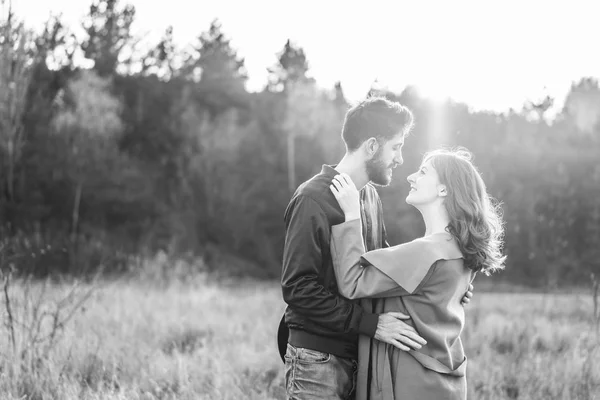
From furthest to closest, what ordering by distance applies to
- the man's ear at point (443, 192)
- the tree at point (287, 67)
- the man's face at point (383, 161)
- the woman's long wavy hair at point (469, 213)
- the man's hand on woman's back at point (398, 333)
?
the tree at point (287, 67), the man's face at point (383, 161), the man's ear at point (443, 192), the woman's long wavy hair at point (469, 213), the man's hand on woman's back at point (398, 333)

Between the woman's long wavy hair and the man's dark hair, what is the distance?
27 cm

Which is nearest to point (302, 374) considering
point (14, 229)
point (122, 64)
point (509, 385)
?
point (509, 385)

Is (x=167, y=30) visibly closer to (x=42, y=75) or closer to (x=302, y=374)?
(x=42, y=75)

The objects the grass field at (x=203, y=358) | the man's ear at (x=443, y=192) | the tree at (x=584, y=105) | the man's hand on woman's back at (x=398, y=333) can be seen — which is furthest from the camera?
the tree at (x=584, y=105)

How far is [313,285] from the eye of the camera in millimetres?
2949

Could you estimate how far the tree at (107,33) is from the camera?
37.8 meters

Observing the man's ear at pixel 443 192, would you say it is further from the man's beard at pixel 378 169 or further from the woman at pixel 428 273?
the man's beard at pixel 378 169

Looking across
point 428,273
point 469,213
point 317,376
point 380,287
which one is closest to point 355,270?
point 380,287

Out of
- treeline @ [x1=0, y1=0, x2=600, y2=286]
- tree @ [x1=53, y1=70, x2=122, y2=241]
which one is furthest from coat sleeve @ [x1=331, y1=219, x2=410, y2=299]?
tree @ [x1=53, y1=70, x2=122, y2=241]

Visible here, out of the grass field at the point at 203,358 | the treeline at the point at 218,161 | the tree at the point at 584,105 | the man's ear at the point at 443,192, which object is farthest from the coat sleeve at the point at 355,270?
the tree at the point at 584,105

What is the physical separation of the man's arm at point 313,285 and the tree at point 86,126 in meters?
26.9

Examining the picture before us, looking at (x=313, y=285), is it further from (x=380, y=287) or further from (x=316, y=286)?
(x=380, y=287)

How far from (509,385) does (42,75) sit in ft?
107

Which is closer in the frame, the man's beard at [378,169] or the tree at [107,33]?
the man's beard at [378,169]
